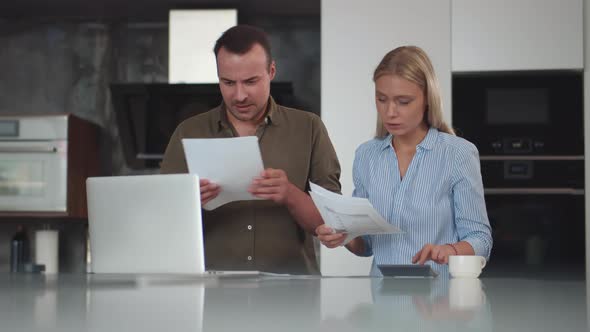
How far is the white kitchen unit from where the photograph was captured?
11.5ft

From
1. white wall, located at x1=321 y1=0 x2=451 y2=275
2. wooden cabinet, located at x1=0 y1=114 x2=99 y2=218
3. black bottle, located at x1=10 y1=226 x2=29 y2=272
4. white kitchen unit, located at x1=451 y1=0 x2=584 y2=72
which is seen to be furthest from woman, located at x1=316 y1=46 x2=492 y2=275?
black bottle, located at x1=10 y1=226 x2=29 y2=272

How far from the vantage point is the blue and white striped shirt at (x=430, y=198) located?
202cm

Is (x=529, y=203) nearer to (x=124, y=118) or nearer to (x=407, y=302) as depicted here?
(x=124, y=118)

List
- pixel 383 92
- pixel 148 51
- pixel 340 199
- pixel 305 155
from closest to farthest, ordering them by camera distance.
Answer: pixel 340 199 < pixel 383 92 < pixel 305 155 < pixel 148 51

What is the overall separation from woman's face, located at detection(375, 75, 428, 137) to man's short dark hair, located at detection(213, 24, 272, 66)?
1.39 feet

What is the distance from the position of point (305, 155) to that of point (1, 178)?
2.48m

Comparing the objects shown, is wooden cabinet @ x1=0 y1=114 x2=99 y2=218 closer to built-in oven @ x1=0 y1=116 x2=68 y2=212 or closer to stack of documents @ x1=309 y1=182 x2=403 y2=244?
built-in oven @ x1=0 y1=116 x2=68 y2=212

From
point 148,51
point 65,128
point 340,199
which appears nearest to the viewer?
point 340,199

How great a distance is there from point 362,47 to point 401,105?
1478mm

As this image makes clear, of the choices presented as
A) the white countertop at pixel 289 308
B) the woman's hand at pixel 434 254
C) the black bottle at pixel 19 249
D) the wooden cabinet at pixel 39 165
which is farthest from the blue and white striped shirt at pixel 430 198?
the black bottle at pixel 19 249

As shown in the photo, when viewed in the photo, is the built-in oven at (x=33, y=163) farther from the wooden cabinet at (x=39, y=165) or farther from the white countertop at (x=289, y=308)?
the white countertop at (x=289, y=308)

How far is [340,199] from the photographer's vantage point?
1.79 meters

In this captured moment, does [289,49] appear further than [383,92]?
Yes

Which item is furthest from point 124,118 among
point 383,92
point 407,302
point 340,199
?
point 407,302
